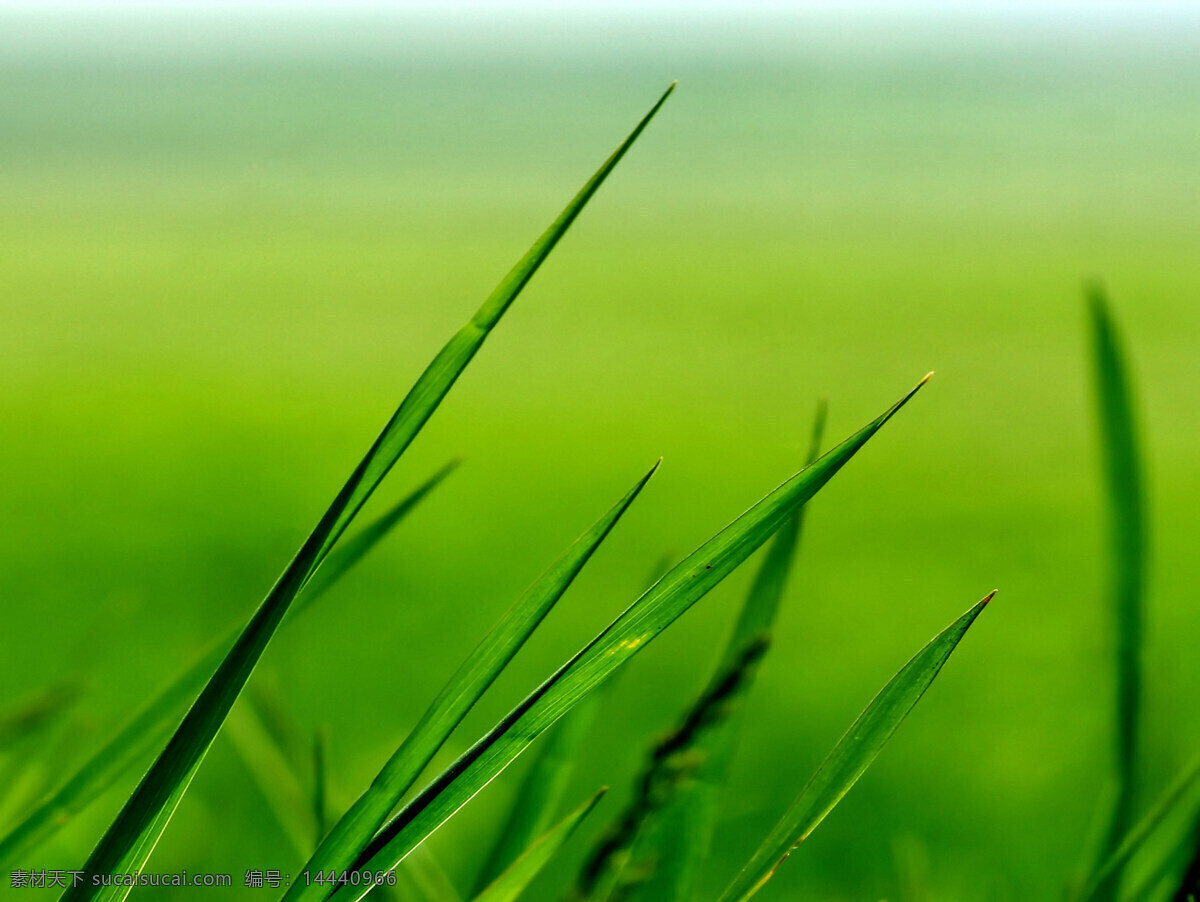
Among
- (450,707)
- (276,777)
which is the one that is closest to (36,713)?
(276,777)

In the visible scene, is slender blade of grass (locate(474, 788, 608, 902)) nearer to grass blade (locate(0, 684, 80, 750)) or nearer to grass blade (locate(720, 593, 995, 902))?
grass blade (locate(720, 593, 995, 902))

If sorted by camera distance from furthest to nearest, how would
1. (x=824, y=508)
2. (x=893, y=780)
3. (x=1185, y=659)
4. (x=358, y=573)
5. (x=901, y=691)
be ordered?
(x=824, y=508)
(x=358, y=573)
(x=1185, y=659)
(x=893, y=780)
(x=901, y=691)

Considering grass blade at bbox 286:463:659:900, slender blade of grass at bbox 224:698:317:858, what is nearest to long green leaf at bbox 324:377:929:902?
grass blade at bbox 286:463:659:900

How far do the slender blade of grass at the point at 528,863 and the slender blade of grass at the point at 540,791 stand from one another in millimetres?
32

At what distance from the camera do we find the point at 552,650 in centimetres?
111

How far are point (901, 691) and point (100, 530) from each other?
144 centimetres

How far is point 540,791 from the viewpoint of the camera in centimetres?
19

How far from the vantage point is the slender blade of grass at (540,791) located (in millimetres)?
191

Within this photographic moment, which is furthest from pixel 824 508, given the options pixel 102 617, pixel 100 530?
pixel 102 617

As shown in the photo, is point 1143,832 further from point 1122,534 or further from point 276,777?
point 276,777

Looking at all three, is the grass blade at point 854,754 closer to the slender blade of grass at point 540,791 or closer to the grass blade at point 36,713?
the slender blade of grass at point 540,791

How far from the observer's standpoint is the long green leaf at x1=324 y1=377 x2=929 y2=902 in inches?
4.5

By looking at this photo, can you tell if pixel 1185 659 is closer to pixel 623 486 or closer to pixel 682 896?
pixel 623 486

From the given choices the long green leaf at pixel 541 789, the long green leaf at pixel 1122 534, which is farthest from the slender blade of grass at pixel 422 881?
the long green leaf at pixel 1122 534
